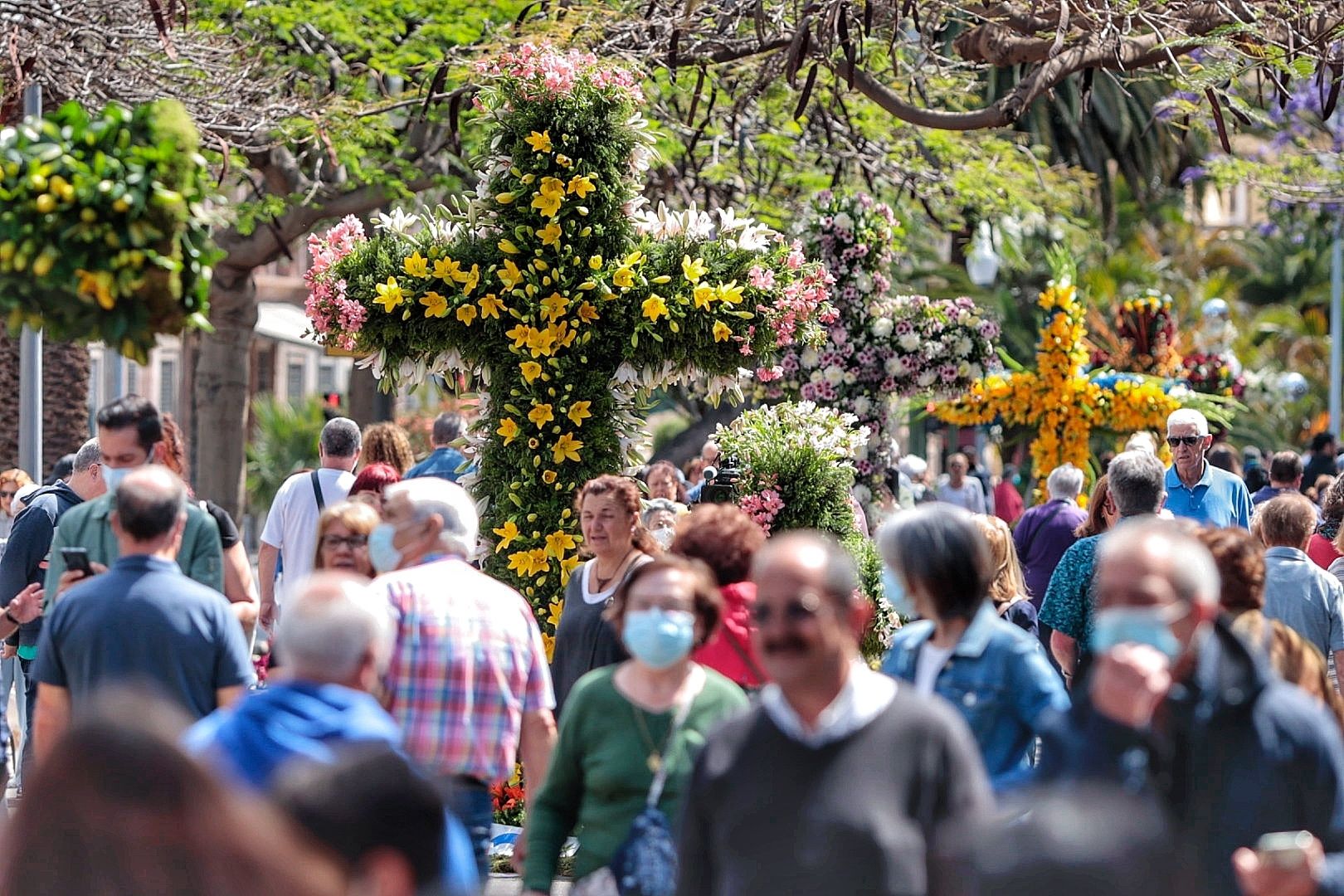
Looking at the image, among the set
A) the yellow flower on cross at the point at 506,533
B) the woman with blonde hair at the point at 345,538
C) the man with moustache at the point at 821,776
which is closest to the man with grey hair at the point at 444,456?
the yellow flower on cross at the point at 506,533

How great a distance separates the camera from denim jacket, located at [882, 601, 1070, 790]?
171 inches

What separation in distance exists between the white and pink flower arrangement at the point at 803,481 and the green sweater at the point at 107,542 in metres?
3.67

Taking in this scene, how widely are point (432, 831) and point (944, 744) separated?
3.46 feet

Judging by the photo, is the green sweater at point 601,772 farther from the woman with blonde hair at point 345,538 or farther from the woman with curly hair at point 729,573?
the woman with blonde hair at point 345,538

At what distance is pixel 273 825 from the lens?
10.5ft

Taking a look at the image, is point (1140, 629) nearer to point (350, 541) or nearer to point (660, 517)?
point (350, 541)

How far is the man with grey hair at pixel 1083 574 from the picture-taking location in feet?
23.0

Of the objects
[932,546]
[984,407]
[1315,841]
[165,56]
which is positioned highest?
[165,56]

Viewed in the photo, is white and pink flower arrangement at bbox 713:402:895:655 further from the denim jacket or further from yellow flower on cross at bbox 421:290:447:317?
the denim jacket

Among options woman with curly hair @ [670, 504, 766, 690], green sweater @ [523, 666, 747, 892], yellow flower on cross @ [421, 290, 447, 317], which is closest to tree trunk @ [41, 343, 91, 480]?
yellow flower on cross @ [421, 290, 447, 317]

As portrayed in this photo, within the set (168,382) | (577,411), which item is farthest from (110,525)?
(168,382)

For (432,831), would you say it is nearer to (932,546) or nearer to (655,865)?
(655,865)

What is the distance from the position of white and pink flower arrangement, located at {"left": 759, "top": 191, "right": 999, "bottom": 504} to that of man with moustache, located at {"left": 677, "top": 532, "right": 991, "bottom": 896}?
8408mm

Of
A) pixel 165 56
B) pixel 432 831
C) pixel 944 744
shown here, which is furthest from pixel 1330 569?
pixel 165 56
